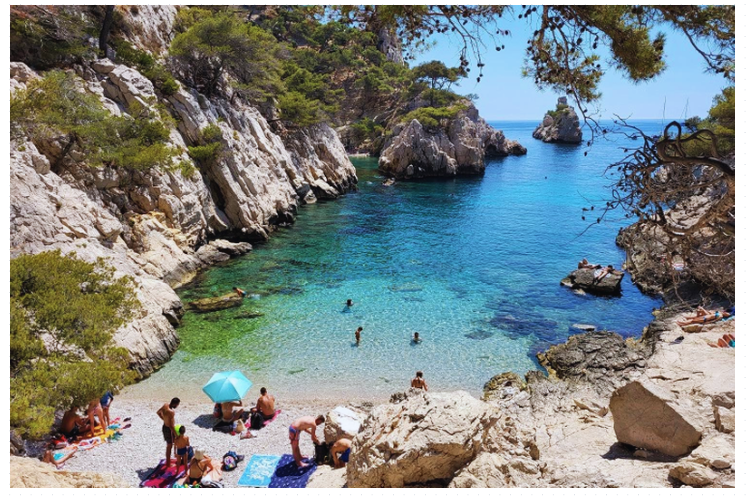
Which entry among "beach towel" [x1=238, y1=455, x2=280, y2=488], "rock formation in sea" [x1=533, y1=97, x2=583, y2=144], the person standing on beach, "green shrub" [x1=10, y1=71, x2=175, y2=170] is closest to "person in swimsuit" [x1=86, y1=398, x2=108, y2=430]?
the person standing on beach

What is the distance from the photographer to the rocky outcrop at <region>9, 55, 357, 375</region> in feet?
52.0

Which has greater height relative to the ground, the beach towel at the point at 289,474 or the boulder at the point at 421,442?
the boulder at the point at 421,442

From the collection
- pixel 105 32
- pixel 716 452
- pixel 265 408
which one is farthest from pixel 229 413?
pixel 105 32

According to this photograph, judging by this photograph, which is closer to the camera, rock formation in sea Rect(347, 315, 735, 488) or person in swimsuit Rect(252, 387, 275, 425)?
rock formation in sea Rect(347, 315, 735, 488)

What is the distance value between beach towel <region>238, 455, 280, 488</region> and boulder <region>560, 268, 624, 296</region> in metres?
18.4

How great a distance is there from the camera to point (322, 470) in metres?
10.0

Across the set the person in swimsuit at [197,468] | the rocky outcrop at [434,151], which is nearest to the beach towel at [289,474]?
the person in swimsuit at [197,468]

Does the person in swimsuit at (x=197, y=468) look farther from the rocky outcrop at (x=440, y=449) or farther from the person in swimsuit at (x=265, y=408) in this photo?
the rocky outcrop at (x=440, y=449)

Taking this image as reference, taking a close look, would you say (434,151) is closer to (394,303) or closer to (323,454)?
(394,303)

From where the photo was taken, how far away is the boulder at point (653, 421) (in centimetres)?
748

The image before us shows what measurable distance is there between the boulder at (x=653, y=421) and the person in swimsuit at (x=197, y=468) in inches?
325

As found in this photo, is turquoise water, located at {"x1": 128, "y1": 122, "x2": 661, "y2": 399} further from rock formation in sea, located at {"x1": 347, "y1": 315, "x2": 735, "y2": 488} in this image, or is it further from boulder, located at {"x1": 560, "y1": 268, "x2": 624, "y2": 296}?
rock formation in sea, located at {"x1": 347, "y1": 315, "x2": 735, "y2": 488}

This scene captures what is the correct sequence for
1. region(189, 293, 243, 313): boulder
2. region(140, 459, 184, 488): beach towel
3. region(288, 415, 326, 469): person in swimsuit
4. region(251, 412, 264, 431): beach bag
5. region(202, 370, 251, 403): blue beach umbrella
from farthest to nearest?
1. region(189, 293, 243, 313): boulder
2. region(202, 370, 251, 403): blue beach umbrella
3. region(251, 412, 264, 431): beach bag
4. region(288, 415, 326, 469): person in swimsuit
5. region(140, 459, 184, 488): beach towel

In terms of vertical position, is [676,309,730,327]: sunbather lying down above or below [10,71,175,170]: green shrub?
below
